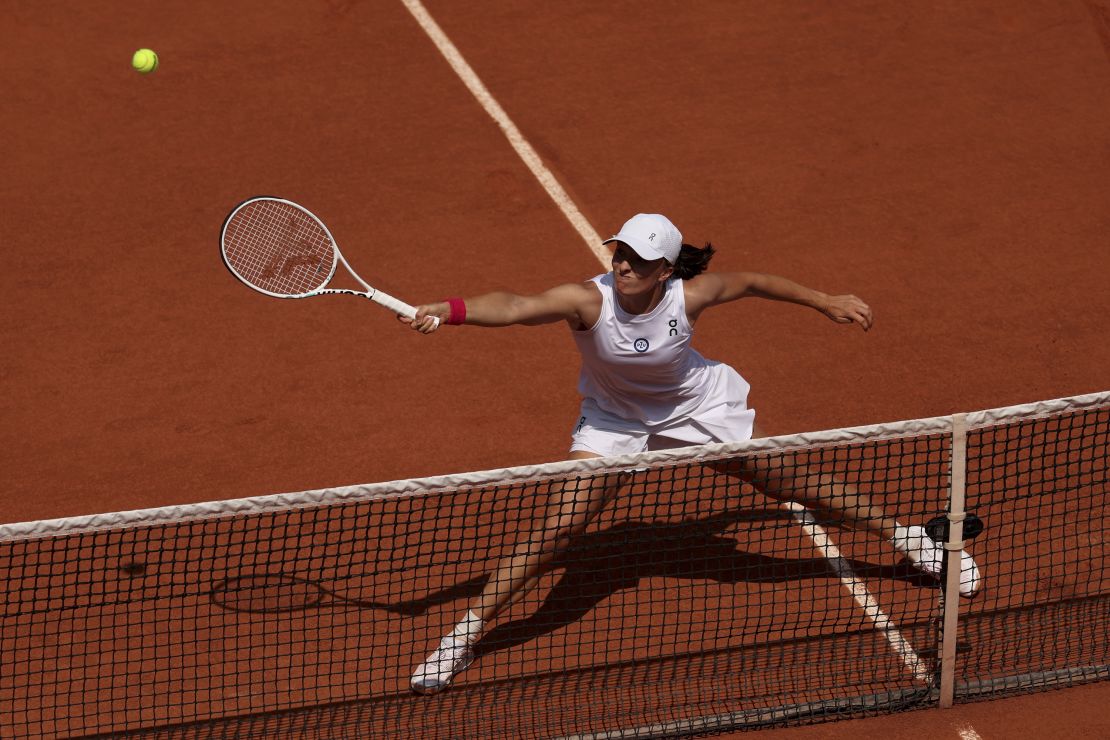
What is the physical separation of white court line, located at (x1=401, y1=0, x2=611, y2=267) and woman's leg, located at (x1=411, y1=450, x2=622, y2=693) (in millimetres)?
3220

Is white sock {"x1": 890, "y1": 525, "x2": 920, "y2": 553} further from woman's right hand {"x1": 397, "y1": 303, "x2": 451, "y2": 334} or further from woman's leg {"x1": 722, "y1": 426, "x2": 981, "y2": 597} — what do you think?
woman's right hand {"x1": 397, "y1": 303, "x2": 451, "y2": 334}

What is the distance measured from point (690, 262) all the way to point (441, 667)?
216 centimetres

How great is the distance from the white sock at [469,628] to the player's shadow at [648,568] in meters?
0.23

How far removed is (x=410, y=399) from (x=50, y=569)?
2313mm

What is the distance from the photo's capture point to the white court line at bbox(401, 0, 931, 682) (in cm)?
672

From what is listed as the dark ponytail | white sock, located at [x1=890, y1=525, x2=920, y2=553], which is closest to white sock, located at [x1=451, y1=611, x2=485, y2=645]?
the dark ponytail

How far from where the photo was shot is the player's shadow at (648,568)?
22.8 ft

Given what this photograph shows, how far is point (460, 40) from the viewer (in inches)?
456

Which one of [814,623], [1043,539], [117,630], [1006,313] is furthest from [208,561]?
[1006,313]

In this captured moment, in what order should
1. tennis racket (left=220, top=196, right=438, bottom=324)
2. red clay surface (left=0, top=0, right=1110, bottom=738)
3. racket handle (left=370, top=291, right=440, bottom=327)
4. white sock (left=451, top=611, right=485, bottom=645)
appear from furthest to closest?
1. red clay surface (left=0, top=0, right=1110, bottom=738)
2. tennis racket (left=220, top=196, right=438, bottom=324)
3. white sock (left=451, top=611, right=485, bottom=645)
4. racket handle (left=370, top=291, right=440, bottom=327)

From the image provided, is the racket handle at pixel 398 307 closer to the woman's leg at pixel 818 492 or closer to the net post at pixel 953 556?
the woman's leg at pixel 818 492

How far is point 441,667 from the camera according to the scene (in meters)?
6.52

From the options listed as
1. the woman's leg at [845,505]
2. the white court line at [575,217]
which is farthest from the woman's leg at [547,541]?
the white court line at [575,217]

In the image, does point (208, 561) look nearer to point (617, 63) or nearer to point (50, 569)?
point (50, 569)
